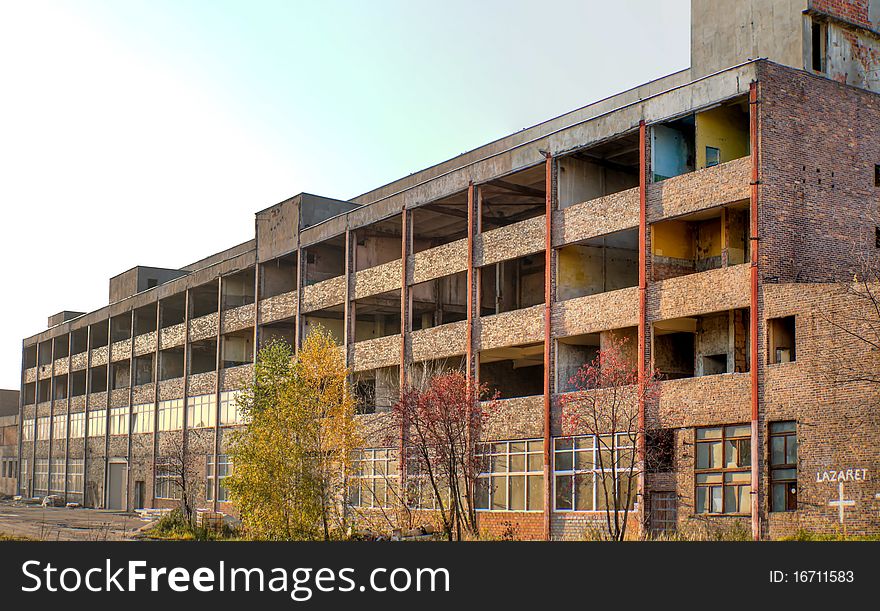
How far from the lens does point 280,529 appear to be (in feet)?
105

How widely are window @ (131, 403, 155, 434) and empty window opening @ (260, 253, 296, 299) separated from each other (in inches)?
559

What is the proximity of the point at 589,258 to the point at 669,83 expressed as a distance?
24.3 ft

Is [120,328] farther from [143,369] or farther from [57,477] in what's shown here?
[57,477]

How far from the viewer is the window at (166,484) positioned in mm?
58875

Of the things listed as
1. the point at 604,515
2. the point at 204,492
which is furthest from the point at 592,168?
the point at 204,492

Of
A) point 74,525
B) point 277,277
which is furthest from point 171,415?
point 74,525

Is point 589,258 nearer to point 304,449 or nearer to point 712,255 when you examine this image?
point 712,255

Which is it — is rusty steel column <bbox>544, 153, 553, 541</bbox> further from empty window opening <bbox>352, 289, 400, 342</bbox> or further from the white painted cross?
empty window opening <bbox>352, 289, 400, 342</bbox>

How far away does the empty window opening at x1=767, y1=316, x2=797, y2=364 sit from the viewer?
91.1 feet

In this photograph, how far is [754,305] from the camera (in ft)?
92.0

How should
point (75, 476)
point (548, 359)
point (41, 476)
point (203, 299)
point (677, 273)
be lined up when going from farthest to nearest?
point (41, 476)
point (75, 476)
point (203, 299)
point (548, 359)
point (677, 273)

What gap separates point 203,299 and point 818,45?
39909 millimetres

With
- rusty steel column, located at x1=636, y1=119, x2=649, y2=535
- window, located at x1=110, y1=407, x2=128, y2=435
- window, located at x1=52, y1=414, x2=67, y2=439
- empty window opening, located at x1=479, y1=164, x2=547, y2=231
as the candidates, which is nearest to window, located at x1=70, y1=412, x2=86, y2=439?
window, located at x1=52, y1=414, x2=67, y2=439

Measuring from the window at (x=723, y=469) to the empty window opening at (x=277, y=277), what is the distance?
27.6m
